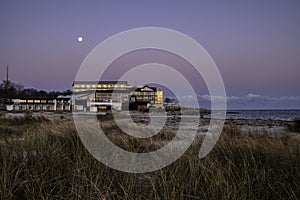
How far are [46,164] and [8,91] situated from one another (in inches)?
3204

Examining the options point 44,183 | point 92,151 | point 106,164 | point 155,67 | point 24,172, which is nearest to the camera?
point 44,183

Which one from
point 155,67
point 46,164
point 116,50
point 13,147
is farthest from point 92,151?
point 155,67

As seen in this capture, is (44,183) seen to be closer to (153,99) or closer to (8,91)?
(153,99)

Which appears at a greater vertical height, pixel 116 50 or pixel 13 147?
pixel 116 50

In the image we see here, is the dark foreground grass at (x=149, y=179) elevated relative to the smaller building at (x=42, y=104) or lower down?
lower down

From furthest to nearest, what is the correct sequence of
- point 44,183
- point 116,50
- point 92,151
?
1. point 116,50
2. point 92,151
3. point 44,183

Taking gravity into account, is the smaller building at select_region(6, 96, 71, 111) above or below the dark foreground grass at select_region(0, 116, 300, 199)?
above

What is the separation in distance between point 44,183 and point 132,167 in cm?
129

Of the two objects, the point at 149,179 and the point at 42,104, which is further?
the point at 42,104

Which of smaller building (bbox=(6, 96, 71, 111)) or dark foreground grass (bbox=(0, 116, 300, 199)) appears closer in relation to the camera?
dark foreground grass (bbox=(0, 116, 300, 199))

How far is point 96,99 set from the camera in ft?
212

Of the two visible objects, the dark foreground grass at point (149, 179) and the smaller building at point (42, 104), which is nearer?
the dark foreground grass at point (149, 179)

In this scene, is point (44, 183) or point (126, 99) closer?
point (44, 183)

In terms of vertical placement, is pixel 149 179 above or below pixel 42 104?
below
